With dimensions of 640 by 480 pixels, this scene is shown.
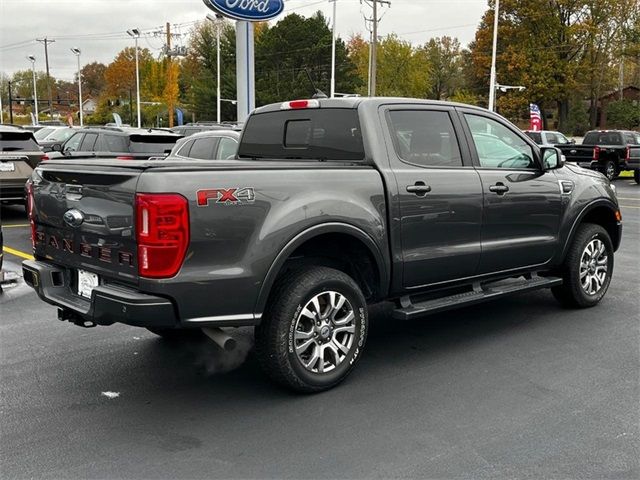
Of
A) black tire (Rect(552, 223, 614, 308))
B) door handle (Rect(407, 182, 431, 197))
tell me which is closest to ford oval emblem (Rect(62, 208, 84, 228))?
door handle (Rect(407, 182, 431, 197))

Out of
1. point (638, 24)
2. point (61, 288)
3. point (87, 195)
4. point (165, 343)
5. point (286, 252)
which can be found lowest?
point (165, 343)

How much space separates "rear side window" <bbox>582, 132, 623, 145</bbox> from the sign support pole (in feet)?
44.2

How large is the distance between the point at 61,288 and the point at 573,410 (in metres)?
3.35

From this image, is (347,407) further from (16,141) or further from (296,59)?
(296,59)

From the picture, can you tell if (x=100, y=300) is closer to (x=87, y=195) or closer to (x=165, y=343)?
(x=87, y=195)

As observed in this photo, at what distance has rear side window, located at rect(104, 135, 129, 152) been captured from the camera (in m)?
13.1

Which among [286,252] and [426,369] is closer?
[286,252]

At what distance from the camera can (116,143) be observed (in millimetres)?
13289

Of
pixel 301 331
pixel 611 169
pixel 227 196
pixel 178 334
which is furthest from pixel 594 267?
pixel 611 169

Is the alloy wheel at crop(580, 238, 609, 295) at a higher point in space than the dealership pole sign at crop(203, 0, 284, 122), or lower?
lower

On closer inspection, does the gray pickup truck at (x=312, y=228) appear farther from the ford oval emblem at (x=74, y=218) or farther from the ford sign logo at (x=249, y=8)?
the ford sign logo at (x=249, y=8)

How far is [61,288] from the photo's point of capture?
170 inches

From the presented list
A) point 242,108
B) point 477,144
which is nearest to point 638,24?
point 242,108

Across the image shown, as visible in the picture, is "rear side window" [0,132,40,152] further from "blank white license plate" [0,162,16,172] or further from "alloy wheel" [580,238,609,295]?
"alloy wheel" [580,238,609,295]
